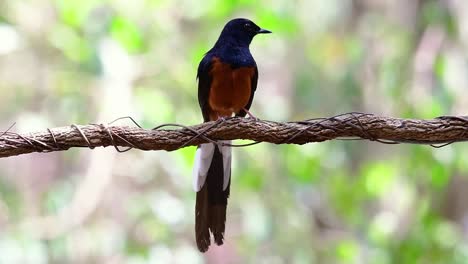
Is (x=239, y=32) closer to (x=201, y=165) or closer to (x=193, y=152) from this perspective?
(x=201, y=165)

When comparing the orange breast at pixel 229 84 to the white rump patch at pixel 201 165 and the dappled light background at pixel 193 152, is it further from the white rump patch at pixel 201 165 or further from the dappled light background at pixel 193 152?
the dappled light background at pixel 193 152

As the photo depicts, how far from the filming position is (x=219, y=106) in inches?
125

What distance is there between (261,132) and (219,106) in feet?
3.29

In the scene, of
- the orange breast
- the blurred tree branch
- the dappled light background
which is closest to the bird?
the orange breast

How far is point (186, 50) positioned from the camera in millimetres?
4859

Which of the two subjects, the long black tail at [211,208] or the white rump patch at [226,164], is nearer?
the long black tail at [211,208]

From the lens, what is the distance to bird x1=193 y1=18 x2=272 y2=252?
288 centimetres

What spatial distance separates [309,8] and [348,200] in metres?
2.35

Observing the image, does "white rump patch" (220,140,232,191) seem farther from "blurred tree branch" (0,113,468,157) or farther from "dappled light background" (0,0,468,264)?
"dappled light background" (0,0,468,264)

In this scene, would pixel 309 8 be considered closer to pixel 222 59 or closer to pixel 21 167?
pixel 21 167

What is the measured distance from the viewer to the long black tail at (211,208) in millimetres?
2838

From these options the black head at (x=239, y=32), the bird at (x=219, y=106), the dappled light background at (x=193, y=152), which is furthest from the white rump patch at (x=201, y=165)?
the dappled light background at (x=193, y=152)

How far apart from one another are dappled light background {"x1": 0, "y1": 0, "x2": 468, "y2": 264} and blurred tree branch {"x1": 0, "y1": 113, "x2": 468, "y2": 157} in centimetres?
183

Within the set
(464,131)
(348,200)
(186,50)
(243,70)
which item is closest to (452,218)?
(348,200)
